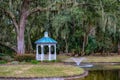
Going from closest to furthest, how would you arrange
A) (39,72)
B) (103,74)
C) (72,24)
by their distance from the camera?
(39,72), (103,74), (72,24)

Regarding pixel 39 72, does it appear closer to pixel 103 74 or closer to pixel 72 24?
pixel 103 74

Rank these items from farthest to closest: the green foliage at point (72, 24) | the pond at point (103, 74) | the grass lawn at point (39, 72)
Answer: the green foliage at point (72, 24) < the grass lawn at point (39, 72) < the pond at point (103, 74)

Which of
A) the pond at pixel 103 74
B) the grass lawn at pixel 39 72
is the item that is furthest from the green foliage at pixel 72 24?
the grass lawn at pixel 39 72

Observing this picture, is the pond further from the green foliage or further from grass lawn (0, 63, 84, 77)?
the green foliage

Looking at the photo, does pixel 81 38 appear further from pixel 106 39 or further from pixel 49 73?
pixel 49 73

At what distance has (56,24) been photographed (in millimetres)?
29672

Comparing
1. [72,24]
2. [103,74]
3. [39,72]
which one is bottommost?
[103,74]

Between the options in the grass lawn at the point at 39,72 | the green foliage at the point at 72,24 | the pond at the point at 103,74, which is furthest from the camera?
the green foliage at the point at 72,24

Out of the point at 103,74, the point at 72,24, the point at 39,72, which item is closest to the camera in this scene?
the point at 39,72

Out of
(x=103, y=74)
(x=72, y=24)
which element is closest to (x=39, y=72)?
(x=103, y=74)

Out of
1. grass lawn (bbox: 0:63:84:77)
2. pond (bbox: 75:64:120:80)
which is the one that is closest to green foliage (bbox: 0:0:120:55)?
pond (bbox: 75:64:120:80)

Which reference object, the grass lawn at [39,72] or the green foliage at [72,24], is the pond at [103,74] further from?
the green foliage at [72,24]

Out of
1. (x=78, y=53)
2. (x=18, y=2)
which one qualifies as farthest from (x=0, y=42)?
(x=78, y=53)

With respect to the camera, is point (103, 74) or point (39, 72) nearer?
point (39, 72)
